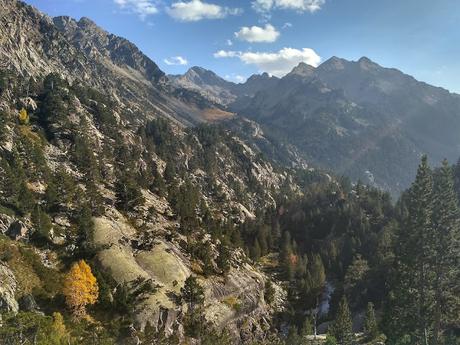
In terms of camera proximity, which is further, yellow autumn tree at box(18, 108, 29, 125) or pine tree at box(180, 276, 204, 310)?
yellow autumn tree at box(18, 108, 29, 125)

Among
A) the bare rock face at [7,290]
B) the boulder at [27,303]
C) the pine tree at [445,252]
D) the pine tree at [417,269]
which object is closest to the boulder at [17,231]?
the bare rock face at [7,290]

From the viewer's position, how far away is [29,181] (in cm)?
10162

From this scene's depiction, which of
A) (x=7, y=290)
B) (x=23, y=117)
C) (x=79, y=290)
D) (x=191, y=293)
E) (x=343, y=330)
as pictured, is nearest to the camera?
(x=7, y=290)

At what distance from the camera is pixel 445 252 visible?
5712 cm

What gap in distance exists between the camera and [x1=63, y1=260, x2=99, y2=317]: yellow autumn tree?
74062mm

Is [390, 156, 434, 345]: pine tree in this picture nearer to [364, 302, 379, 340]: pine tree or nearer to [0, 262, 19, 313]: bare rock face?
[364, 302, 379, 340]: pine tree

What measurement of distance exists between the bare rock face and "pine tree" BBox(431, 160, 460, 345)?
206 feet

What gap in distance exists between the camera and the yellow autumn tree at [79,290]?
243ft

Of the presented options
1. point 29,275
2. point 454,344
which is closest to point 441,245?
point 454,344

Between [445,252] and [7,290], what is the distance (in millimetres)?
66854

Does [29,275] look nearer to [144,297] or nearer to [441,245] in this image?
[144,297]

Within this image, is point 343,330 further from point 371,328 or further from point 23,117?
point 23,117

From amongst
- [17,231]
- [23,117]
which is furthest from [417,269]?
[23,117]

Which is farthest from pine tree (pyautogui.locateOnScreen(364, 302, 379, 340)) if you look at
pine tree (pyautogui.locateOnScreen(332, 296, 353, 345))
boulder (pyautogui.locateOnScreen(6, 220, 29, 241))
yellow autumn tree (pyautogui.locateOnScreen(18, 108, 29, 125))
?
yellow autumn tree (pyautogui.locateOnScreen(18, 108, 29, 125))
